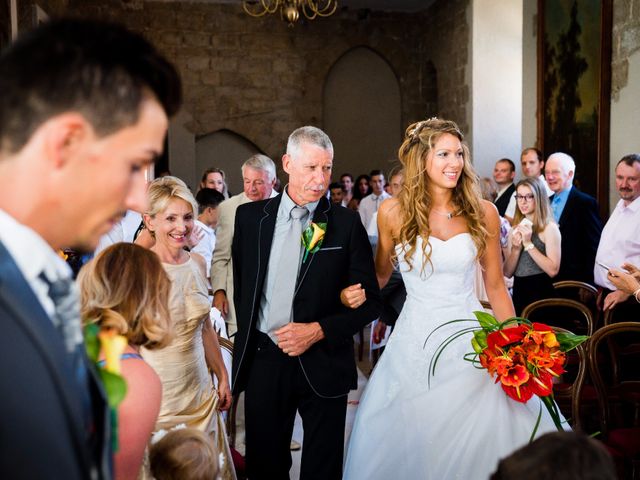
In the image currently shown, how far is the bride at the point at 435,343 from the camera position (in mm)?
2898

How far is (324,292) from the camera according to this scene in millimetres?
3078

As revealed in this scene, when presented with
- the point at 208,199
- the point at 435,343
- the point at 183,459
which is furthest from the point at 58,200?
the point at 208,199

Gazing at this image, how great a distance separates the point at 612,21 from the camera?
6809 millimetres

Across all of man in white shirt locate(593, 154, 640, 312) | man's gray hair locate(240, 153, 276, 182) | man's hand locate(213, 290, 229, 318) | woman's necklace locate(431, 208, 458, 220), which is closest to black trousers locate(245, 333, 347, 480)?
woman's necklace locate(431, 208, 458, 220)

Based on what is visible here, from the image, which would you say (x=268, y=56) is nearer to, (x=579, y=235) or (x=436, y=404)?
(x=579, y=235)

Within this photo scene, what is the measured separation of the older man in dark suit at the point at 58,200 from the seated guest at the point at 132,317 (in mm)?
779

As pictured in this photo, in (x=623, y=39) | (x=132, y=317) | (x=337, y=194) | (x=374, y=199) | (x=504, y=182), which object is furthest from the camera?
(x=337, y=194)

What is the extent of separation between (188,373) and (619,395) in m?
2.36

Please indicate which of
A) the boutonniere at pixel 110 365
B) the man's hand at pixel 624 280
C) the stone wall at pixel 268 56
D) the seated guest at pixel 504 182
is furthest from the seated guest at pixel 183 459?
the stone wall at pixel 268 56

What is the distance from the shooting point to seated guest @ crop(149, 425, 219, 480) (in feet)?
5.98

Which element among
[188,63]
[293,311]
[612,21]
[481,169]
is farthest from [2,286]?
[188,63]

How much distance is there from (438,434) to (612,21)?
17.2ft

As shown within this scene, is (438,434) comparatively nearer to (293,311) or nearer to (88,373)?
(293,311)

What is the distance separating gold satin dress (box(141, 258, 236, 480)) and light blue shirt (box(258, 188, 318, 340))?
241 mm
